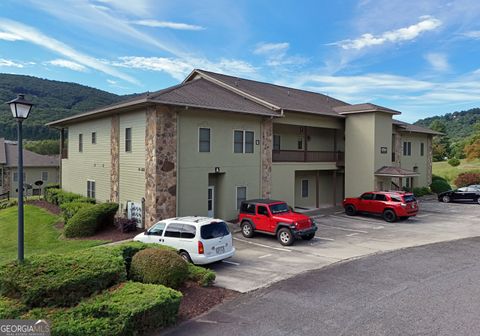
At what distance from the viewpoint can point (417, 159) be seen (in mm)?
37531

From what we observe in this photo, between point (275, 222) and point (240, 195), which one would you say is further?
point (240, 195)

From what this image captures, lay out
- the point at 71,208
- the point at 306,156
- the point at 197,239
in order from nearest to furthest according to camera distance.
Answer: the point at 197,239 < the point at 71,208 < the point at 306,156

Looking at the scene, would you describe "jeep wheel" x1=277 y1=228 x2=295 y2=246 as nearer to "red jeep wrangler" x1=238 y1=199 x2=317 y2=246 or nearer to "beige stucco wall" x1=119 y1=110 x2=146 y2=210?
"red jeep wrangler" x1=238 y1=199 x2=317 y2=246

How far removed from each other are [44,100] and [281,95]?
332ft

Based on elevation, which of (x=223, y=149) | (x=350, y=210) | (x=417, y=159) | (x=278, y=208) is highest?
(x=223, y=149)

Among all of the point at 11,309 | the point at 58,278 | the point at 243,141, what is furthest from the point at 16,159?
the point at 11,309

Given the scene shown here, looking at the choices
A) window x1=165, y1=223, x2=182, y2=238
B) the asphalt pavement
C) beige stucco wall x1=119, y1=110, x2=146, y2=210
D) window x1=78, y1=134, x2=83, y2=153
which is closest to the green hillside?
window x1=78, y1=134, x2=83, y2=153

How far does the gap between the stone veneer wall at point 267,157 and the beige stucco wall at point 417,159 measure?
1790 cm

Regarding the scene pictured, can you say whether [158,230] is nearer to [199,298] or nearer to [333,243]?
[199,298]

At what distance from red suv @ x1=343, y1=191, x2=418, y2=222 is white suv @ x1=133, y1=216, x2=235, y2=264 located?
1300cm

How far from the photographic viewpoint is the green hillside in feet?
285

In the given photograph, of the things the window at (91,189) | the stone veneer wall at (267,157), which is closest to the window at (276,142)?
the stone veneer wall at (267,157)

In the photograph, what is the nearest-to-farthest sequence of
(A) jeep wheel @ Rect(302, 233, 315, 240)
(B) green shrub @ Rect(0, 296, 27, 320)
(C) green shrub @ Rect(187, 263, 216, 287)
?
(B) green shrub @ Rect(0, 296, 27, 320)
(C) green shrub @ Rect(187, 263, 216, 287)
(A) jeep wheel @ Rect(302, 233, 315, 240)

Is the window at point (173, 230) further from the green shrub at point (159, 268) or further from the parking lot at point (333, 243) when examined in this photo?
the green shrub at point (159, 268)
